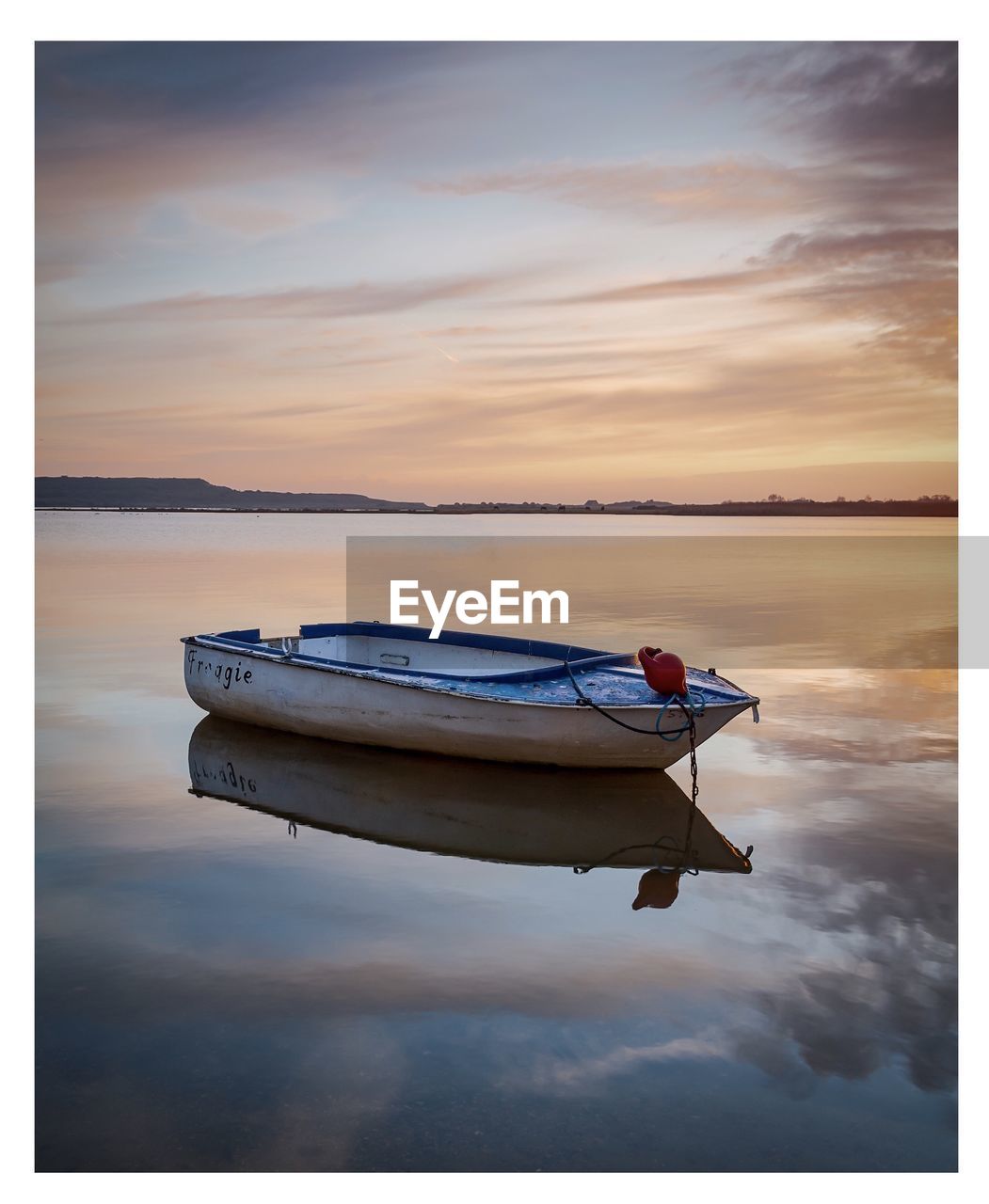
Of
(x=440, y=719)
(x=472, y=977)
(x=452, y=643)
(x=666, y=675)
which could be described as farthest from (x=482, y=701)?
(x=472, y=977)

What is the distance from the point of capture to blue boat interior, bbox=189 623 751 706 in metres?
11.8

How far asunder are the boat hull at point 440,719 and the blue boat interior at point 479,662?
0.43 ft

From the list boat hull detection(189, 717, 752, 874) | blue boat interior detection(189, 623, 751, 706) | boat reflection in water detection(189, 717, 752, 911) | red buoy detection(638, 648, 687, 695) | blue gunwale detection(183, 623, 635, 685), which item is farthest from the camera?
blue gunwale detection(183, 623, 635, 685)

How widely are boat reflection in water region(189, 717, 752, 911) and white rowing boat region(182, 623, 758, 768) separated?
0.90 feet

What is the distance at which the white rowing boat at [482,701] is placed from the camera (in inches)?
451

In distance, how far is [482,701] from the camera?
11.7 metres

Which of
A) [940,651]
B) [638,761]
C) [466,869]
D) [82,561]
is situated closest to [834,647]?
[940,651]

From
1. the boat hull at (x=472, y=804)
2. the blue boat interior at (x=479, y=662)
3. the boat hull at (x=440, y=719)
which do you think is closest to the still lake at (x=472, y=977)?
the boat hull at (x=472, y=804)

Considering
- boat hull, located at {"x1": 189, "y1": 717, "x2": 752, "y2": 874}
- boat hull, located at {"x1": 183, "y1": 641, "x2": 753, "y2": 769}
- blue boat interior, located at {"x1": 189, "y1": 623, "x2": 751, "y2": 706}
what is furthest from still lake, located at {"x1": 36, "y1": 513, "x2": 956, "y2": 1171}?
blue boat interior, located at {"x1": 189, "y1": 623, "x2": 751, "y2": 706}

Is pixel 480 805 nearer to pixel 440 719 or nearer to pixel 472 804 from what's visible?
pixel 472 804

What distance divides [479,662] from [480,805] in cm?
379

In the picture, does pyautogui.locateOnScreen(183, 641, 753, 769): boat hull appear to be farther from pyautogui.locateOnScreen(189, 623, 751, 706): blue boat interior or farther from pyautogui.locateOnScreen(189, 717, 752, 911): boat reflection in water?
pyautogui.locateOnScreen(189, 717, 752, 911): boat reflection in water

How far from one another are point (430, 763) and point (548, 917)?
14.5 feet
